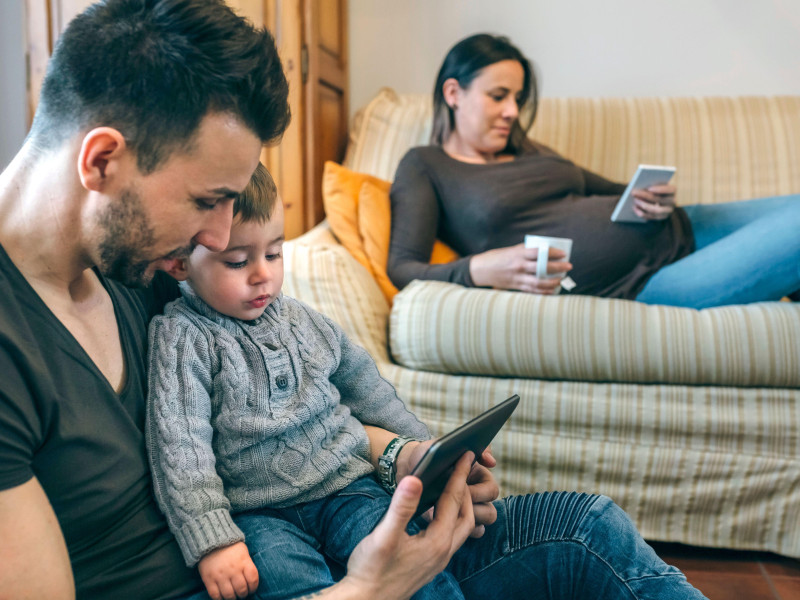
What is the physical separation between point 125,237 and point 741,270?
1.41 metres

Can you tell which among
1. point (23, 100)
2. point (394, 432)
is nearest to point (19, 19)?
point (23, 100)

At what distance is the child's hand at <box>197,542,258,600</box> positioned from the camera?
67 centimetres

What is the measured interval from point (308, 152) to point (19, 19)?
3.44ft

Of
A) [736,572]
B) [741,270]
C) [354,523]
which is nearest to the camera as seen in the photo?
[354,523]

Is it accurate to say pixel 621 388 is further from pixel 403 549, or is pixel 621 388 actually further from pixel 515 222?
pixel 403 549

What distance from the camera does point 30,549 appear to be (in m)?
0.53

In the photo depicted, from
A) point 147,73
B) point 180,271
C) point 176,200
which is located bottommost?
point 180,271

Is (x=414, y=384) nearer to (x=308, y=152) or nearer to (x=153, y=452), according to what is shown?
(x=153, y=452)

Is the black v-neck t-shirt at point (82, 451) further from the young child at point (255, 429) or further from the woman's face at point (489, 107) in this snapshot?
the woman's face at point (489, 107)

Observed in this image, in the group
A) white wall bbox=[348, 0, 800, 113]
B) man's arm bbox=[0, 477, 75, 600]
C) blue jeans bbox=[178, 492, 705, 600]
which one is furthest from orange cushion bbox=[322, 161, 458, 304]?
man's arm bbox=[0, 477, 75, 600]

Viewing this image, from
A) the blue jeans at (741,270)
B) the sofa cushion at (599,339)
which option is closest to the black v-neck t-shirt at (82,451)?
the sofa cushion at (599,339)

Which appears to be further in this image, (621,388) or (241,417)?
(621,388)

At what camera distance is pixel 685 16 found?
2574 mm

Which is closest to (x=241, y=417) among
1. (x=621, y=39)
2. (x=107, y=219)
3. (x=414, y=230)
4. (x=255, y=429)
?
(x=255, y=429)
